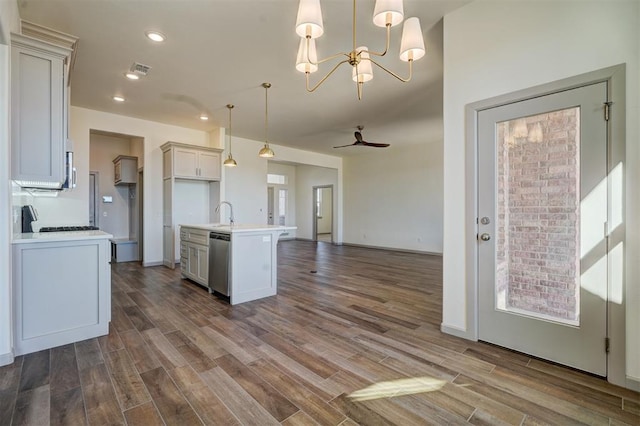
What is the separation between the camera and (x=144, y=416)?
167 cm

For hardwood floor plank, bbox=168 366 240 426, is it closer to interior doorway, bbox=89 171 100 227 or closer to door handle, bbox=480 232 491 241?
door handle, bbox=480 232 491 241

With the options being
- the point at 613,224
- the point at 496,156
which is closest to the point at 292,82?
the point at 496,156

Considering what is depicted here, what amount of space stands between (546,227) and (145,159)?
655 cm

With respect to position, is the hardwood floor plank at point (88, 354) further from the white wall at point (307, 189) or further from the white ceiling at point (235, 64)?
the white wall at point (307, 189)

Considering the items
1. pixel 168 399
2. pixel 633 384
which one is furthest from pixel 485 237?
pixel 168 399

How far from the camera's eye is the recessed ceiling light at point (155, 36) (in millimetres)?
3016

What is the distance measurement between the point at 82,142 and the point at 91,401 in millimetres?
4990

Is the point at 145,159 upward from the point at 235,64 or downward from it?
downward

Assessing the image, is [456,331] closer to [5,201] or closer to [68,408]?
[68,408]

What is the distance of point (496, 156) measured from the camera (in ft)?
8.20

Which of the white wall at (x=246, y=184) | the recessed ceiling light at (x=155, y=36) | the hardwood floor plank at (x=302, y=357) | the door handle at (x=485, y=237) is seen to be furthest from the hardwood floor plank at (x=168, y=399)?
the white wall at (x=246, y=184)

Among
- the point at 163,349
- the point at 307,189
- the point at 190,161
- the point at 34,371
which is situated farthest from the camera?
the point at 307,189

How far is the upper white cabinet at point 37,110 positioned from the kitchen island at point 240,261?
1756mm

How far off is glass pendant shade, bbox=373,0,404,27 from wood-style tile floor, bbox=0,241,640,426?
7.77ft
